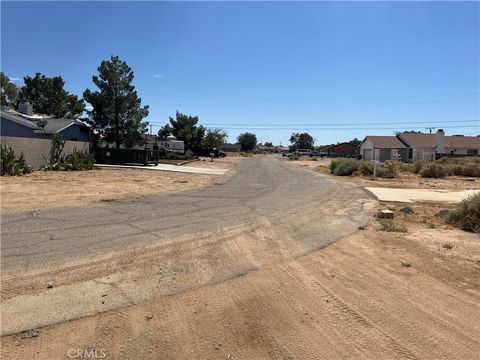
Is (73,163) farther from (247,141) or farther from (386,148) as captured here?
(247,141)

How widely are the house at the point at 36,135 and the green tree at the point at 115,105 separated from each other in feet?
12.4

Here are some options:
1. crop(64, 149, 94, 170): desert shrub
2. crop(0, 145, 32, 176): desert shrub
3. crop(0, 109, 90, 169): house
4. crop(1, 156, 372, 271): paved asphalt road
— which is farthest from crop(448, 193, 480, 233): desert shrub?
crop(64, 149, 94, 170): desert shrub

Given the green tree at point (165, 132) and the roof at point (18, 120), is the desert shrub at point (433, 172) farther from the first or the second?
the green tree at point (165, 132)

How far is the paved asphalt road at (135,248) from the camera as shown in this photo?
5566mm

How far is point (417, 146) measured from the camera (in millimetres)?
74938

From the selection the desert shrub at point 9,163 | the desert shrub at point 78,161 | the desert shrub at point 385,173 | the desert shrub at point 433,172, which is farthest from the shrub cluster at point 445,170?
the desert shrub at point 9,163

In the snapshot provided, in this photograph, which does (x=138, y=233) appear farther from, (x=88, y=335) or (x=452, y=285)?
(x=452, y=285)

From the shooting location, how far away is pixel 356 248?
867cm

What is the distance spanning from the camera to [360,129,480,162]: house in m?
74.7

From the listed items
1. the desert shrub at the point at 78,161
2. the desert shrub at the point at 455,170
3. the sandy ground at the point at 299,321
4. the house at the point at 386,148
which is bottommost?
the sandy ground at the point at 299,321

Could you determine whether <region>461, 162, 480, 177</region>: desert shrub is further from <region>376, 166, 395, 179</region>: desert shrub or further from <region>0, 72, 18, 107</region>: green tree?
<region>0, 72, 18, 107</region>: green tree

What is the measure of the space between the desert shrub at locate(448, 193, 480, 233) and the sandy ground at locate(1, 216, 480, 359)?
4209 millimetres

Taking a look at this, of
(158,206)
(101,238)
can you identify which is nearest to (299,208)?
(158,206)

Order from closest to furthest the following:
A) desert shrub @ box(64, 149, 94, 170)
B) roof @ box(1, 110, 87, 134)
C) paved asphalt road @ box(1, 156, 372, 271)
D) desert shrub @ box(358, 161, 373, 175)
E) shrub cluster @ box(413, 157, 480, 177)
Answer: paved asphalt road @ box(1, 156, 372, 271) < desert shrub @ box(64, 149, 94, 170) < roof @ box(1, 110, 87, 134) < shrub cluster @ box(413, 157, 480, 177) < desert shrub @ box(358, 161, 373, 175)
